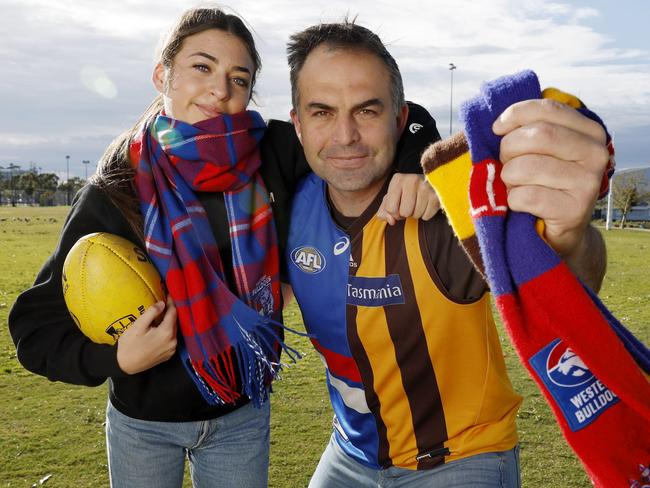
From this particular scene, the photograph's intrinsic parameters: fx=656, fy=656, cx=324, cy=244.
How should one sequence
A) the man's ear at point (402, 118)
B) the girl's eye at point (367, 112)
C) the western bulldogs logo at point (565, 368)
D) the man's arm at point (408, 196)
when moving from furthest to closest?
the man's ear at point (402, 118) → the girl's eye at point (367, 112) → the man's arm at point (408, 196) → the western bulldogs logo at point (565, 368)

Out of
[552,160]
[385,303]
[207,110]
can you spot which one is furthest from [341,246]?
[552,160]

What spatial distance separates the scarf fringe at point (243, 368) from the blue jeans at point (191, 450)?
0.15m

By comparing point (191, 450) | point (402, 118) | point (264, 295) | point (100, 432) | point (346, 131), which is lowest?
point (100, 432)

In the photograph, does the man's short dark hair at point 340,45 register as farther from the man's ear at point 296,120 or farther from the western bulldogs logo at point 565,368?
the western bulldogs logo at point 565,368

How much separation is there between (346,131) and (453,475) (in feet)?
4.94

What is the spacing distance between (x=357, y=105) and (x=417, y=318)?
0.93 metres

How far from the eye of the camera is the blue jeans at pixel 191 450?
2.91 metres

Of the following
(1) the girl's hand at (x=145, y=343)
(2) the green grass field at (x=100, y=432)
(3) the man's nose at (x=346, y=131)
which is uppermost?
(3) the man's nose at (x=346, y=131)

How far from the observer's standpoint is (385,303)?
2801 millimetres

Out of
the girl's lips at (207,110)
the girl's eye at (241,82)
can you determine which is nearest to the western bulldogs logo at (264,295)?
the girl's lips at (207,110)

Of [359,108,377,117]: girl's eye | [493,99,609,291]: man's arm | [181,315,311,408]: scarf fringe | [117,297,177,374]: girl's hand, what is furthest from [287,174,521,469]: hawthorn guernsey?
[493,99,609,291]: man's arm

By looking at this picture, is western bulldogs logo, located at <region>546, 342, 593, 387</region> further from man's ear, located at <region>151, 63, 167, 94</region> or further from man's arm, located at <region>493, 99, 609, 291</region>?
man's ear, located at <region>151, 63, 167, 94</region>

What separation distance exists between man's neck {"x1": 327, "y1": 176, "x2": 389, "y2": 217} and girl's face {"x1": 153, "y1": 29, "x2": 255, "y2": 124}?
0.62 meters

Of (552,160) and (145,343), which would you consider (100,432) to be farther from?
(552,160)
